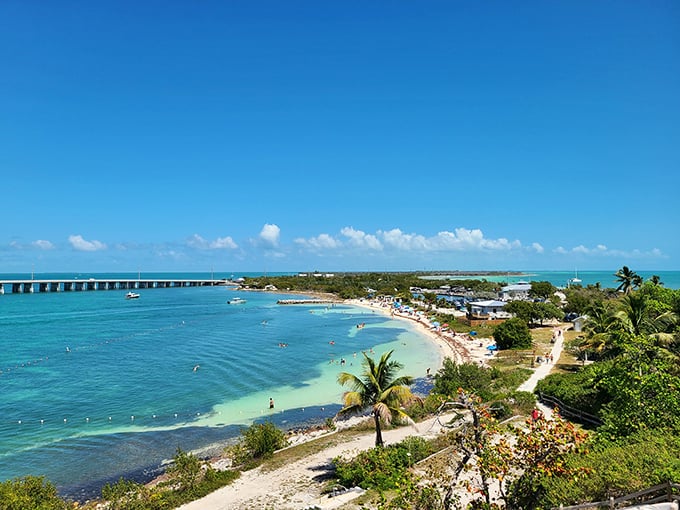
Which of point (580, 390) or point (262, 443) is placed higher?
point (580, 390)

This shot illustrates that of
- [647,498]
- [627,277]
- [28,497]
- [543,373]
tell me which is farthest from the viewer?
[627,277]

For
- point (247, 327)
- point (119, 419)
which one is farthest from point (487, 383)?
point (247, 327)

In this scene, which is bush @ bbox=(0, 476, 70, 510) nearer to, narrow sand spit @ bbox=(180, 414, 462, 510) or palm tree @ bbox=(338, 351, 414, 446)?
narrow sand spit @ bbox=(180, 414, 462, 510)

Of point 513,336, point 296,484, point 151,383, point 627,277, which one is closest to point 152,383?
point 151,383

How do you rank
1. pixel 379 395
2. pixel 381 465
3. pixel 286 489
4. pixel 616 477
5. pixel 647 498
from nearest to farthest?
pixel 647 498, pixel 616 477, pixel 381 465, pixel 286 489, pixel 379 395

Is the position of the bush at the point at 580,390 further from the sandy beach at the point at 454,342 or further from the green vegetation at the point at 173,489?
the green vegetation at the point at 173,489

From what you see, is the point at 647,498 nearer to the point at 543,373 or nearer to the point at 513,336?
the point at 543,373

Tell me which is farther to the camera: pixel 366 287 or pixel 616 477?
pixel 366 287

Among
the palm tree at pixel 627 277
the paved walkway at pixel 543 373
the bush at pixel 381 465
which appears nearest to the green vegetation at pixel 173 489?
the bush at pixel 381 465
